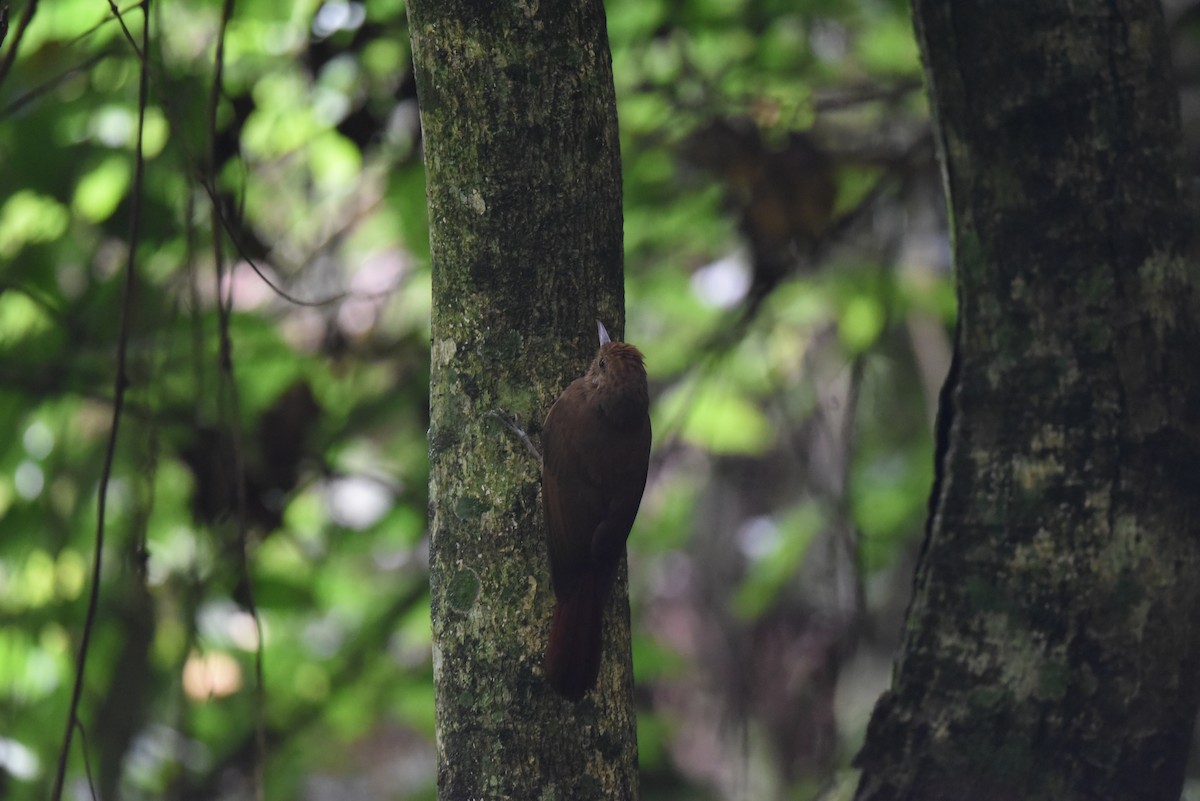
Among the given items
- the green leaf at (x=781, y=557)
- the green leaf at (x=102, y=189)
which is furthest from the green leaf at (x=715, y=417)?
the green leaf at (x=102, y=189)

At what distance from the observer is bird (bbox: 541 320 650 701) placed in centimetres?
159

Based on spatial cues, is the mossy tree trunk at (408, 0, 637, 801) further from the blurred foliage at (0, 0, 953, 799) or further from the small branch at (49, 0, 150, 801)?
the blurred foliage at (0, 0, 953, 799)

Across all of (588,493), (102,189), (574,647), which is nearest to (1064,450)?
(588,493)

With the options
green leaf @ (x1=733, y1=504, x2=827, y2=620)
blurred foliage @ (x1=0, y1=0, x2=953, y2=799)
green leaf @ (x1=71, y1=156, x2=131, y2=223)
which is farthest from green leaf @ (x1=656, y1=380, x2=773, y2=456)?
green leaf @ (x1=71, y1=156, x2=131, y2=223)

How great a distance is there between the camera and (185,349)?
3.38 m

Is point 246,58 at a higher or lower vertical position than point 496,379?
higher

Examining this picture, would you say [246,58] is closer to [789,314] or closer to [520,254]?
[520,254]

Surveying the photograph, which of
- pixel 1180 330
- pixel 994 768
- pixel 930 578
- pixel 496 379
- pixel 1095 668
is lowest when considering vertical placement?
pixel 994 768

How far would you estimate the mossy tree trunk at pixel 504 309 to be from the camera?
5.35 ft

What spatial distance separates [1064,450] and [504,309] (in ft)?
3.37

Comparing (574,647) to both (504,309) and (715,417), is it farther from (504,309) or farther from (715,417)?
(715,417)

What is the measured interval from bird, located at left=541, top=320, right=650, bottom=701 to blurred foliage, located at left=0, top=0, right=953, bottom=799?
890 millimetres

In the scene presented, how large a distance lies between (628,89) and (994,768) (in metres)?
2.22

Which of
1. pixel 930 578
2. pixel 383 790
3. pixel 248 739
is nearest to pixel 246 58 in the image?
pixel 248 739
